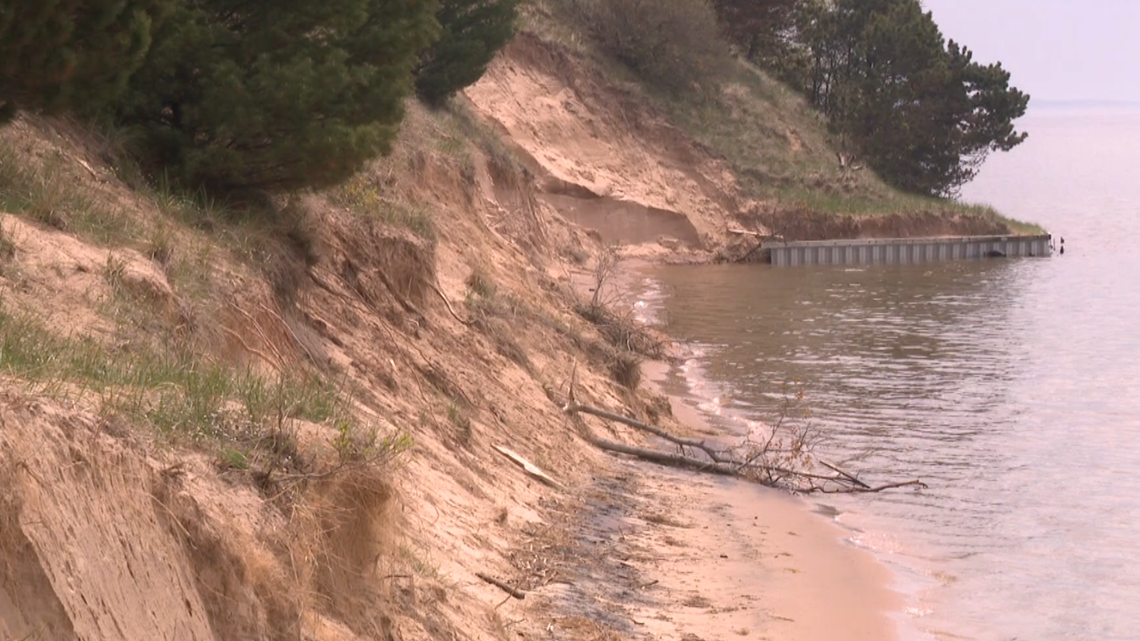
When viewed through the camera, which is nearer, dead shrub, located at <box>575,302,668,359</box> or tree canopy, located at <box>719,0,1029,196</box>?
dead shrub, located at <box>575,302,668,359</box>

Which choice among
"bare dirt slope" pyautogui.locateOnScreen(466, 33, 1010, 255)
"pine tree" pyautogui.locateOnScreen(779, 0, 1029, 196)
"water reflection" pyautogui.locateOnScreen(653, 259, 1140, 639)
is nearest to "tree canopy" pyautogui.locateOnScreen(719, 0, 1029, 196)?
"pine tree" pyautogui.locateOnScreen(779, 0, 1029, 196)

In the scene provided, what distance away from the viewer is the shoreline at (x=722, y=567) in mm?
9023

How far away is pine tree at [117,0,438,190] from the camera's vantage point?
1143cm

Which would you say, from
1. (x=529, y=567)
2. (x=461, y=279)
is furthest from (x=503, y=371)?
(x=529, y=567)

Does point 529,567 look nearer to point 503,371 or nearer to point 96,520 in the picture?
point 96,520

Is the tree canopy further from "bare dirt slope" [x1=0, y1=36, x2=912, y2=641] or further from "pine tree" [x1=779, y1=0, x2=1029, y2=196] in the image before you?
"bare dirt slope" [x1=0, y1=36, x2=912, y2=641]

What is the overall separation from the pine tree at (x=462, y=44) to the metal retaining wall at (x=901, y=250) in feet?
49.9

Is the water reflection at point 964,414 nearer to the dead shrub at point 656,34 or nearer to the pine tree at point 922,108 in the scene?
the dead shrub at point 656,34

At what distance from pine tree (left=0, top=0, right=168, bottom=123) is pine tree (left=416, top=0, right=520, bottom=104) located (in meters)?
18.6

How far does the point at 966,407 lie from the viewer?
66.7 feet

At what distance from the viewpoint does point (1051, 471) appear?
16.4 metres

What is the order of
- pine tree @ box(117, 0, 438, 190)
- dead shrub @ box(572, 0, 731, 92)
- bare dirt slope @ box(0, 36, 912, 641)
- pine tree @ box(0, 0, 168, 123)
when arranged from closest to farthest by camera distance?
bare dirt slope @ box(0, 36, 912, 641) < pine tree @ box(0, 0, 168, 123) < pine tree @ box(117, 0, 438, 190) < dead shrub @ box(572, 0, 731, 92)

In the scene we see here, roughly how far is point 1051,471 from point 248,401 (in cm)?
1236

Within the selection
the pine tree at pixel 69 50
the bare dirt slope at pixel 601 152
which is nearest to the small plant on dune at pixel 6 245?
the pine tree at pixel 69 50
